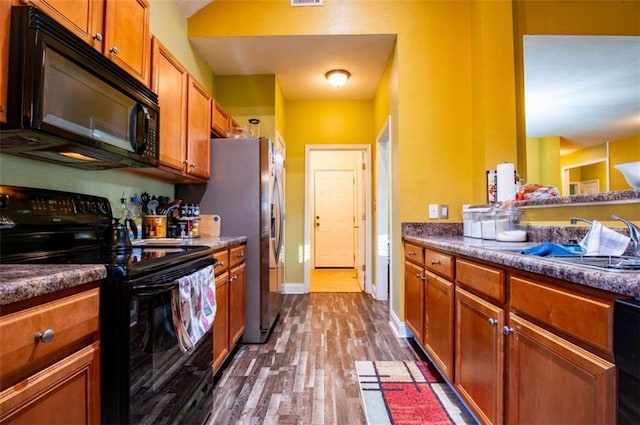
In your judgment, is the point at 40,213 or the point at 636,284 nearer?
the point at 636,284

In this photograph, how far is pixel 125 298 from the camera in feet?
3.07

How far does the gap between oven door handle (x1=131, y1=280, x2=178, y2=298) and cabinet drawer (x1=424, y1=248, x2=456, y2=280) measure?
1349 millimetres

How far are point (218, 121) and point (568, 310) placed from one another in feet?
8.83

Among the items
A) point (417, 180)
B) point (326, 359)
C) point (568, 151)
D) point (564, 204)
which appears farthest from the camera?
point (417, 180)

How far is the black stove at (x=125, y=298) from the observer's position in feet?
3.01

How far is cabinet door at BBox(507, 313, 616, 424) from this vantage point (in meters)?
0.76

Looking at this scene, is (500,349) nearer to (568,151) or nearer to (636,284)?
(636,284)

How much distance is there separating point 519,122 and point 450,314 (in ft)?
5.67

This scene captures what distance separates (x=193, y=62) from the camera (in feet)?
9.61

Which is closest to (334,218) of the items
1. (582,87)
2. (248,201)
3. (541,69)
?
(248,201)

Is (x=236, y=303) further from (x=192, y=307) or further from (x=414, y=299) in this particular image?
(x=414, y=299)

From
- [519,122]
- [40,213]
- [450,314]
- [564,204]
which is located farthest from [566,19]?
[40,213]

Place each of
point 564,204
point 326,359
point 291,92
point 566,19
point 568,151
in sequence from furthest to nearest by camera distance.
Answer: point 291,92 → point 566,19 → point 326,359 → point 568,151 → point 564,204

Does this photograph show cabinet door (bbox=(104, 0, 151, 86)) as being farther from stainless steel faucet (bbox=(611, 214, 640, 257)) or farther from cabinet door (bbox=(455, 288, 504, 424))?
stainless steel faucet (bbox=(611, 214, 640, 257))
